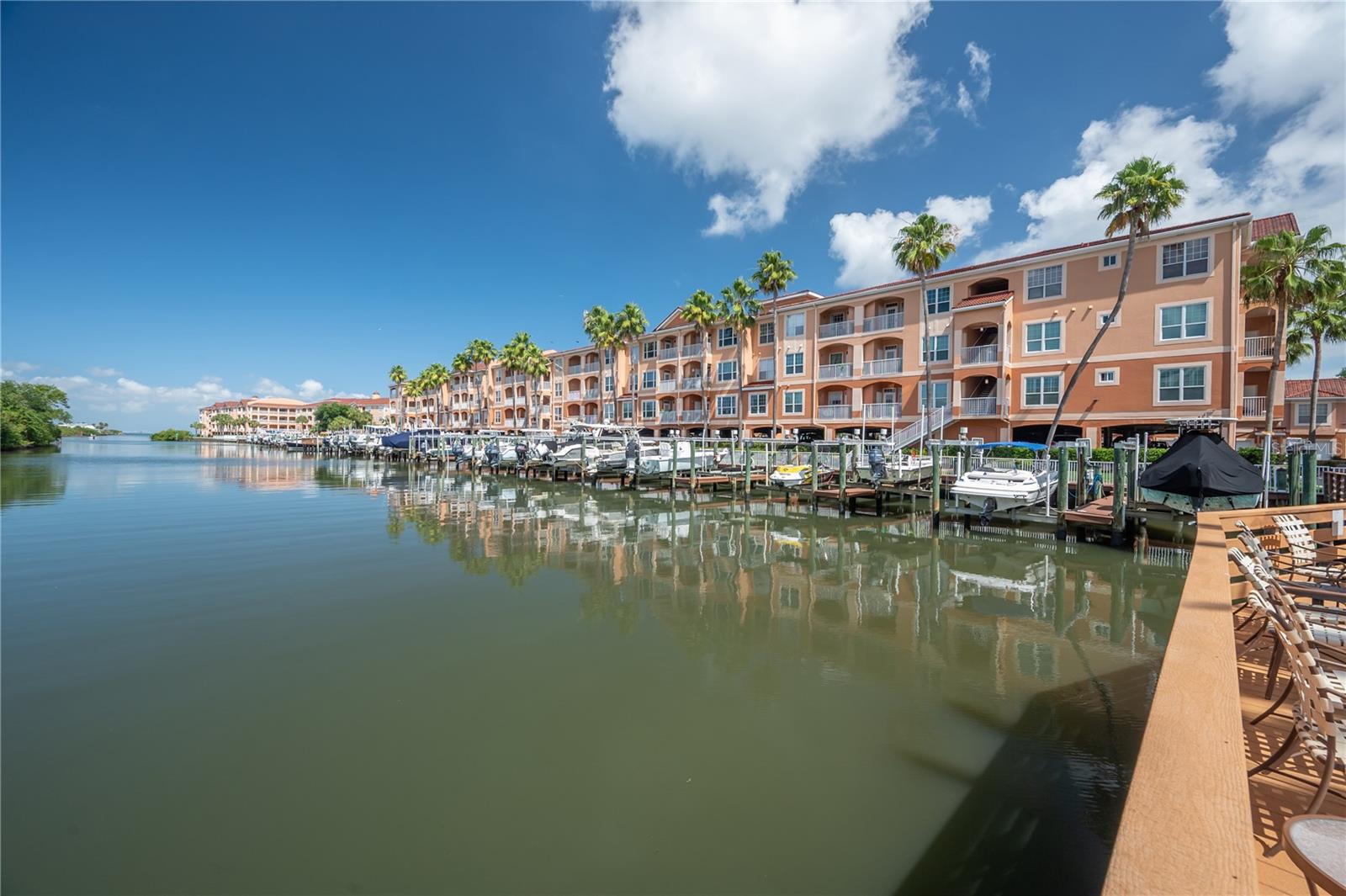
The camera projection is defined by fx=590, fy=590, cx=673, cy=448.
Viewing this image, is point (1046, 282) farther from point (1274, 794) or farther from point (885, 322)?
point (1274, 794)

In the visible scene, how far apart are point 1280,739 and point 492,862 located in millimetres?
5420

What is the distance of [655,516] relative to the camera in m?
21.1

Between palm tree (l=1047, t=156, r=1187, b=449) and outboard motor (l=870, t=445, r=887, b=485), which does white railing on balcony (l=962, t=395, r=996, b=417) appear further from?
outboard motor (l=870, t=445, r=887, b=485)

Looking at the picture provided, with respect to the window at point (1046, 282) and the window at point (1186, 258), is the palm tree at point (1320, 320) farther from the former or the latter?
the window at point (1046, 282)

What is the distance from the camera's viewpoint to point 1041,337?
31062 millimetres

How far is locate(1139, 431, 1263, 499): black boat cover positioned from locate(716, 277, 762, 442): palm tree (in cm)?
2943

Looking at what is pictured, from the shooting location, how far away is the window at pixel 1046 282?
30.7 meters

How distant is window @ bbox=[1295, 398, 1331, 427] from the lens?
39.6 m

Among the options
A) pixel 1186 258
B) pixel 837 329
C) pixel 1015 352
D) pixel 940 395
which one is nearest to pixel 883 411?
pixel 940 395

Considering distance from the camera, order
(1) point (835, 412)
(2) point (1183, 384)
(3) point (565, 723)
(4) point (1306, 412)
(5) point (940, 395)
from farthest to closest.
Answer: (4) point (1306, 412), (1) point (835, 412), (5) point (940, 395), (2) point (1183, 384), (3) point (565, 723)

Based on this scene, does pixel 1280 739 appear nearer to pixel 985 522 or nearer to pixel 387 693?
pixel 387 693

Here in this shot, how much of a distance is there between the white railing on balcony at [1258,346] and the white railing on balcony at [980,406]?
1020 cm

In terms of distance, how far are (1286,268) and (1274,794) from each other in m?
30.6

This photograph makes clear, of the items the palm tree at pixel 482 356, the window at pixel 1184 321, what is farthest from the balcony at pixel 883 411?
the palm tree at pixel 482 356
